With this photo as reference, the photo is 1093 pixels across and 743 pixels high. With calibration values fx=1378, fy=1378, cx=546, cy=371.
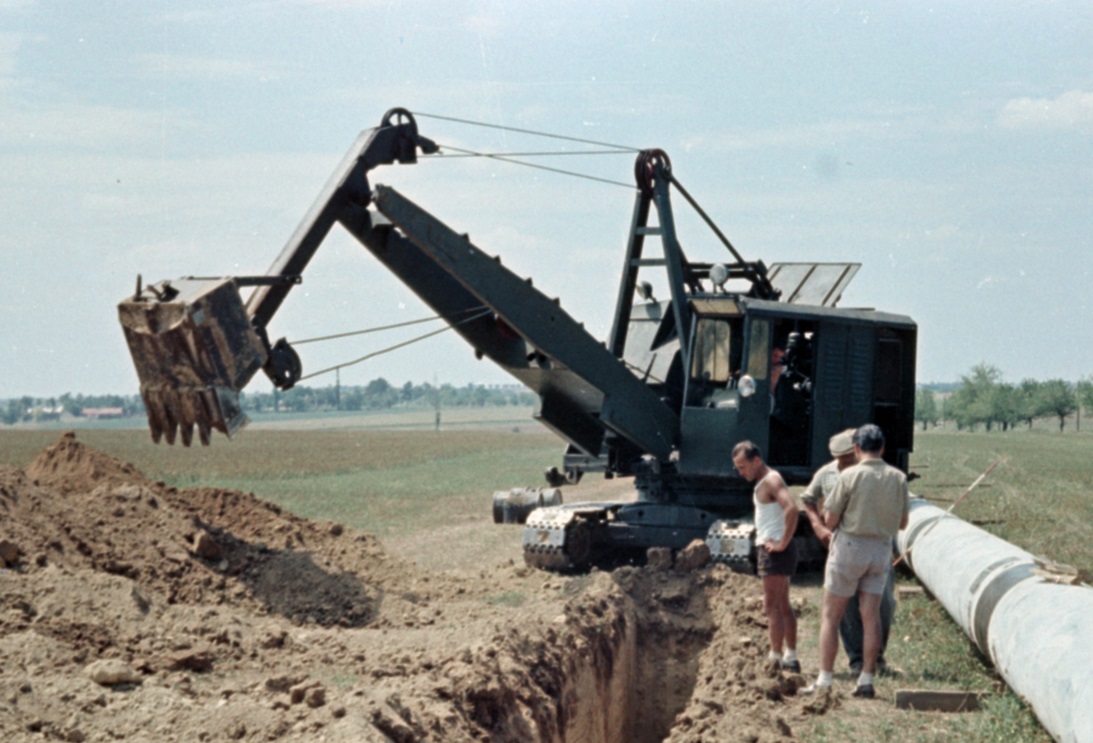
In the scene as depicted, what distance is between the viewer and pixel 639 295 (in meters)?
17.2

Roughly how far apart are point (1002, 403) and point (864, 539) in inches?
4804

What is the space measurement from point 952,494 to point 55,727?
27.1 m

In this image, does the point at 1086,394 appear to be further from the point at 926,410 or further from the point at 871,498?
the point at 871,498

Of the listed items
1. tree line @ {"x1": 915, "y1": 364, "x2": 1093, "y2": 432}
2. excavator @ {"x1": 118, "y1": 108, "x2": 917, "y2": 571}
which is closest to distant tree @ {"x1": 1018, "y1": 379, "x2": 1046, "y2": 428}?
tree line @ {"x1": 915, "y1": 364, "x2": 1093, "y2": 432}

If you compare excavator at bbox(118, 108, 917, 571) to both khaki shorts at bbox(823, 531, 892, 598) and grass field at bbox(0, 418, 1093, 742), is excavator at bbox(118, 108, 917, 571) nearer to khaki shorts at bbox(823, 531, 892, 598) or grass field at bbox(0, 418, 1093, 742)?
grass field at bbox(0, 418, 1093, 742)

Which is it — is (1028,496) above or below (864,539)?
below

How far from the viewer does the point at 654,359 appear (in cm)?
1656

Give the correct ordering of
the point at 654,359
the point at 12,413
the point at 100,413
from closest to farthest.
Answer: the point at 654,359, the point at 12,413, the point at 100,413

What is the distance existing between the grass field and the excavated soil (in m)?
1.17

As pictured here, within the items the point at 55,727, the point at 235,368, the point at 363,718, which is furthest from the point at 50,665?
the point at 235,368

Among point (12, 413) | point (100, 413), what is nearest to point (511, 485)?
point (12, 413)

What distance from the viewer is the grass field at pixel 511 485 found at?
924 centimetres

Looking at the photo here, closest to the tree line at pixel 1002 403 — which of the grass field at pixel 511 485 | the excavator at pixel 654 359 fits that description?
the grass field at pixel 511 485

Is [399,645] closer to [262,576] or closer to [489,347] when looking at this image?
[262,576]
